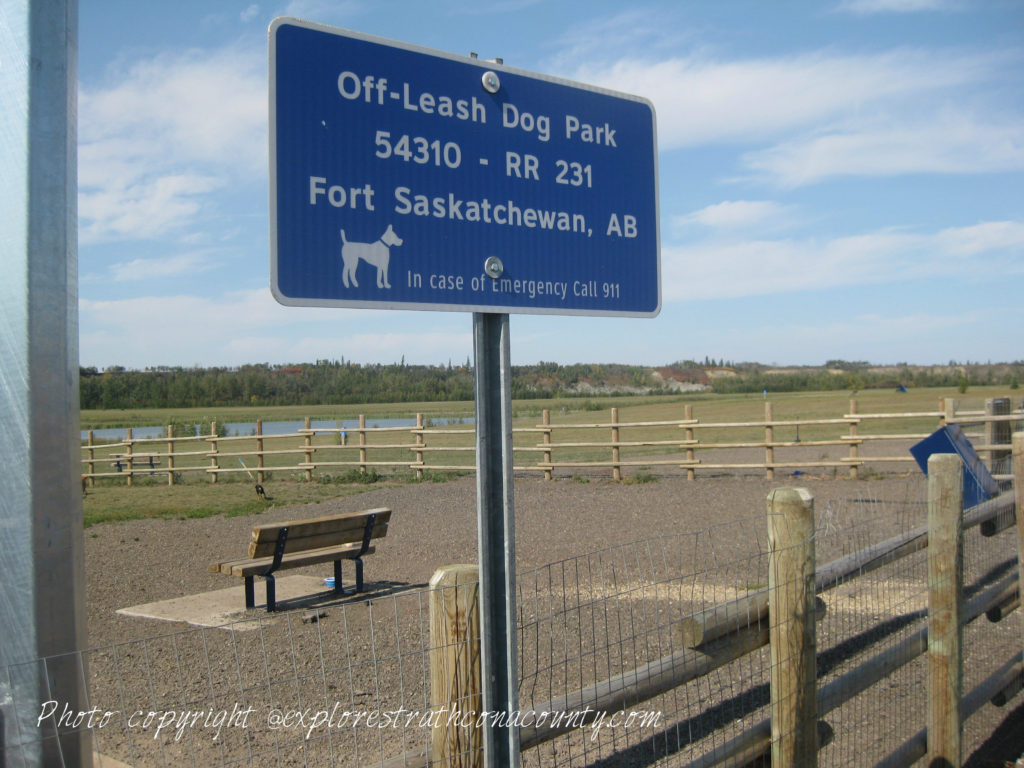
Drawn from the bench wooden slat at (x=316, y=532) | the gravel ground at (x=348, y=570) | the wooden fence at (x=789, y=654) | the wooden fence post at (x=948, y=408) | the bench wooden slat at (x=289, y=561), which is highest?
the wooden fence post at (x=948, y=408)

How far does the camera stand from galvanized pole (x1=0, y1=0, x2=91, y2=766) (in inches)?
51.6

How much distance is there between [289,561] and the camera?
22.5ft

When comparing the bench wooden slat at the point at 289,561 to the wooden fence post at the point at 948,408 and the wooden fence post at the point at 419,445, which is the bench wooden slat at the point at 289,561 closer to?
the wooden fence post at the point at 948,408

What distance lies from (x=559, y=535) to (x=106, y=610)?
508 cm

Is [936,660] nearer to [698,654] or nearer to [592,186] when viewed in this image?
[698,654]

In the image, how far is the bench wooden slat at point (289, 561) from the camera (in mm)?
6570

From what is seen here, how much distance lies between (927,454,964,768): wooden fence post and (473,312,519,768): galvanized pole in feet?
7.94

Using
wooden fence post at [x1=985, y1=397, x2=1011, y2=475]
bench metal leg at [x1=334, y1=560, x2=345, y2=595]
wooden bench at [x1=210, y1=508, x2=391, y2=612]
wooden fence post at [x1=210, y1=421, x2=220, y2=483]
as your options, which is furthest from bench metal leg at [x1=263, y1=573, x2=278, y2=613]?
wooden fence post at [x1=210, y1=421, x2=220, y2=483]

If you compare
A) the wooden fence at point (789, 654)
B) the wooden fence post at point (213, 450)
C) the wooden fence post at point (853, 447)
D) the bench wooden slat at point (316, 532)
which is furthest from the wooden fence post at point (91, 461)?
the wooden fence at point (789, 654)

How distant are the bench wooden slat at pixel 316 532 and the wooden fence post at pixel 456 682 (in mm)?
5156

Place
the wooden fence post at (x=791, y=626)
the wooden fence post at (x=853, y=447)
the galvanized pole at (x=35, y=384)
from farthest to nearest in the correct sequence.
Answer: the wooden fence post at (x=853, y=447)
the wooden fence post at (x=791, y=626)
the galvanized pole at (x=35, y=384)

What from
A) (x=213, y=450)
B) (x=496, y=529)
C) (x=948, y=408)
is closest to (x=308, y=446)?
(x=213, y=450)

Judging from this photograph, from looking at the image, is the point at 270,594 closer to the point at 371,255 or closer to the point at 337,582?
the point at 337,582

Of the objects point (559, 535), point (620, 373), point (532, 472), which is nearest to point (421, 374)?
point (620, 373)
